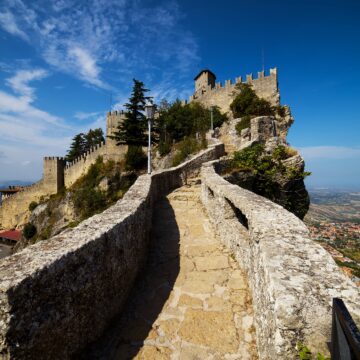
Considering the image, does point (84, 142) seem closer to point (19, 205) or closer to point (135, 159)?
point (19, 205)

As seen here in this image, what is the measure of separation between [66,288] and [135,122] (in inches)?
1132

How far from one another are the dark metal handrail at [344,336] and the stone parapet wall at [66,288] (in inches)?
73.7

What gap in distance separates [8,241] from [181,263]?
44.6 metres

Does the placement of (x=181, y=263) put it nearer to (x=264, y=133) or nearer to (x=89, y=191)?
(x=264, y=133)

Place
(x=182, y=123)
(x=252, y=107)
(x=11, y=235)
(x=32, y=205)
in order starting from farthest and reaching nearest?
(x=11, y=235) → (x=32, y=205) → (x=182, y=123) → (x=252, y=107)

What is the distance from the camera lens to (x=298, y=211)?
12.8 meters

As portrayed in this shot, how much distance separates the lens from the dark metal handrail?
101cm

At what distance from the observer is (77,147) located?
156 ft

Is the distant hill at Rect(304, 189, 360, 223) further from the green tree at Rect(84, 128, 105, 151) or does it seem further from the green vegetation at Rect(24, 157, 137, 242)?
the green tree at Rect(84, 128, 105, 151)

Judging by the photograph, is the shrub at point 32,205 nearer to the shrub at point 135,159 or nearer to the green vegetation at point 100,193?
the green vegetation at point 100,193

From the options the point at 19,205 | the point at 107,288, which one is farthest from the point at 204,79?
the point at 107,288

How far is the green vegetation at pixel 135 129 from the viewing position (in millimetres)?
28875

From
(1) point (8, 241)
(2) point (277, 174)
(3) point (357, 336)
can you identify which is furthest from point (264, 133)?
(1) point (8, 241)

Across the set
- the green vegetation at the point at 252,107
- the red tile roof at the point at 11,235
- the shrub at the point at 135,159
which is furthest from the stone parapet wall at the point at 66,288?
the red tile roof at the point at 11,235
